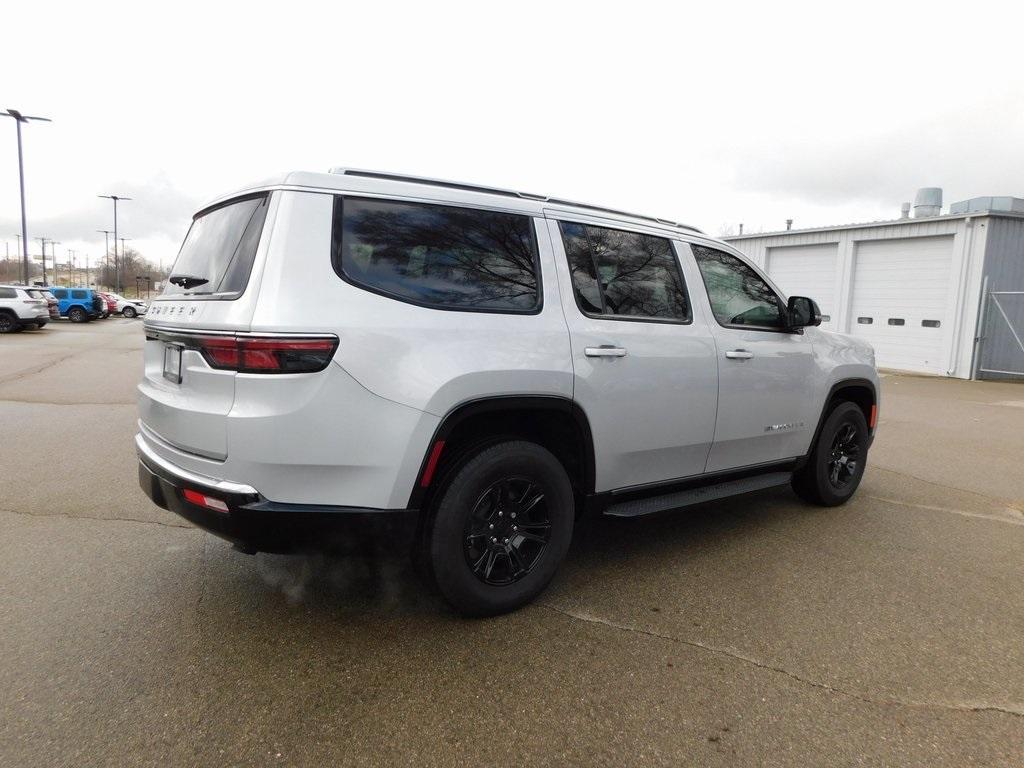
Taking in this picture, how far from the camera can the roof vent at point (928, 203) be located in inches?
695

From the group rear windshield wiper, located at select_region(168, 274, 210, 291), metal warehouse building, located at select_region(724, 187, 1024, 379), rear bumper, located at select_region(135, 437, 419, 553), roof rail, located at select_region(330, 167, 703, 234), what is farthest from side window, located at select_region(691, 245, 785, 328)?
metal warehouse building, located at select_region(724, 187, 1024, 379)

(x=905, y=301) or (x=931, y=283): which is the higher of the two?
(x=931, y=283)

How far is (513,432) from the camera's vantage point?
3080mm

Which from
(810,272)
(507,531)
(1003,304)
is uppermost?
(810,272)

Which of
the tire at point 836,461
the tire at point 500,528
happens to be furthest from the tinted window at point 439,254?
the tire at point 836,461

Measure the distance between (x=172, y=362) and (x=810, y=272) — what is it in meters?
19.1

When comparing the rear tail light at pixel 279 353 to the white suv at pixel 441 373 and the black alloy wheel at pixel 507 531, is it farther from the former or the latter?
the black alloy wheel at pixel 507 531

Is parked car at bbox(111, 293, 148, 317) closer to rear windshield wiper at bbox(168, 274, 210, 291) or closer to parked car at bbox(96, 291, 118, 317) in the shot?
parked car at bbox(96, 291, 118, 317)

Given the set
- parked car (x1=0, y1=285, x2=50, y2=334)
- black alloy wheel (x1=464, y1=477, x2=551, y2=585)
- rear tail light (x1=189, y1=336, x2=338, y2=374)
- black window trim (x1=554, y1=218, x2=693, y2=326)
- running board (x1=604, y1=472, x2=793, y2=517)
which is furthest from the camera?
parked car (x1=0, y1=285, x2=50, y2=334)

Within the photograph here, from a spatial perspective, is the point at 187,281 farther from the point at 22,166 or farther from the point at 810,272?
the point at 22,166

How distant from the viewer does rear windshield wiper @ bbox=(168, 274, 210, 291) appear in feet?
9.70

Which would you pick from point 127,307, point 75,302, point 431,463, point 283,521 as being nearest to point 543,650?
point 431,463

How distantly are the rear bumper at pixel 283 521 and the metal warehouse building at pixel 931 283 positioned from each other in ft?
54.3

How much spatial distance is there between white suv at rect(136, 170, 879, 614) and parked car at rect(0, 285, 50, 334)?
23.5 m
